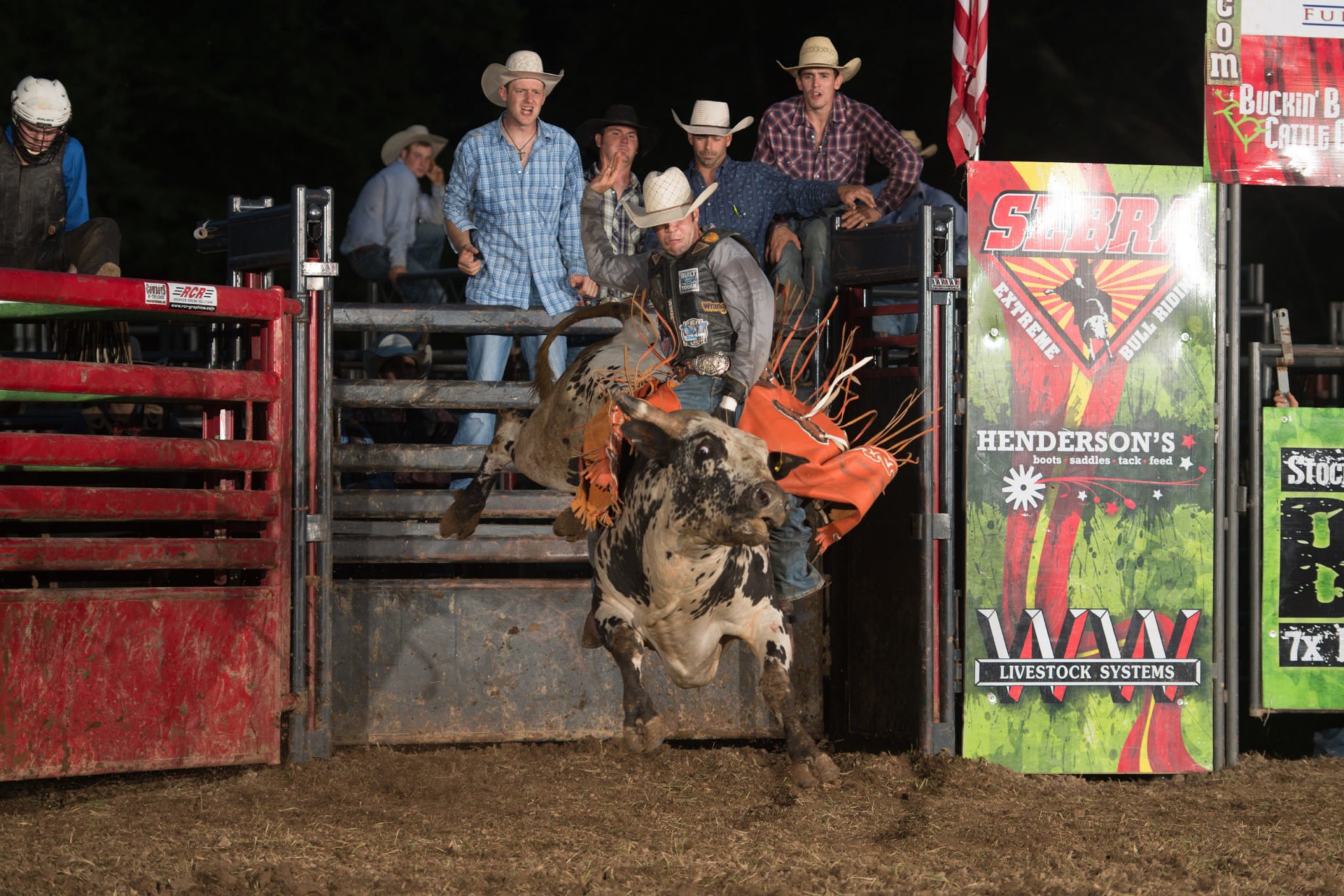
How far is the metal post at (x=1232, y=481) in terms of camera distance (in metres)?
7.35

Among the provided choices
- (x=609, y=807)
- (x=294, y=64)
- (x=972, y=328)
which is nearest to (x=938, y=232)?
(x=972, y=328)

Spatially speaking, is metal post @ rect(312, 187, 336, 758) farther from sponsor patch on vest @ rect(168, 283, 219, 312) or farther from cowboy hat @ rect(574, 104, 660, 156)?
cowboy hat @ rect(574, 104, 660, 156)

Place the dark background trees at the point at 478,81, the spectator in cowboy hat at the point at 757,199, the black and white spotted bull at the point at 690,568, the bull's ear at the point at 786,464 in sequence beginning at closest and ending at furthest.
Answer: the black and white spotted bull at the point at 690,568, the bull's ear at the point at 786,464, the spectator in cowboy hat at the point at 757,199, the dark background trees at the point at 478,81

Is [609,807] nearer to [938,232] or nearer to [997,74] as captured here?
[938,232]

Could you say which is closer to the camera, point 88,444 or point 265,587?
point 88,444

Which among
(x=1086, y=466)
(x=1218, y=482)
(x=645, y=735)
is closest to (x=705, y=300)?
(x=645, y=735)

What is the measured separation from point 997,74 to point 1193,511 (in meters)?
10.2

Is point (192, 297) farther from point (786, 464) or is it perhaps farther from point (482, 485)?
point (786, 464)

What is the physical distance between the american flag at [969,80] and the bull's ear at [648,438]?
2597 millimetres

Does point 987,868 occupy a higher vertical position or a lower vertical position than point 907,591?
lower

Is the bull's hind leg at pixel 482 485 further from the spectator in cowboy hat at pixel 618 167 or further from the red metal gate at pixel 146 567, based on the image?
the spectator in cowboy hat at pixel 618 167

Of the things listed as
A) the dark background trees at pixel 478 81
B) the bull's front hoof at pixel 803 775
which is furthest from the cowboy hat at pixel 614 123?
the dark background trees at pixel 478 81

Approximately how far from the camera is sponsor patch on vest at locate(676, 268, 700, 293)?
20.5 ft

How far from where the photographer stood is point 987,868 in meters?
5.50
